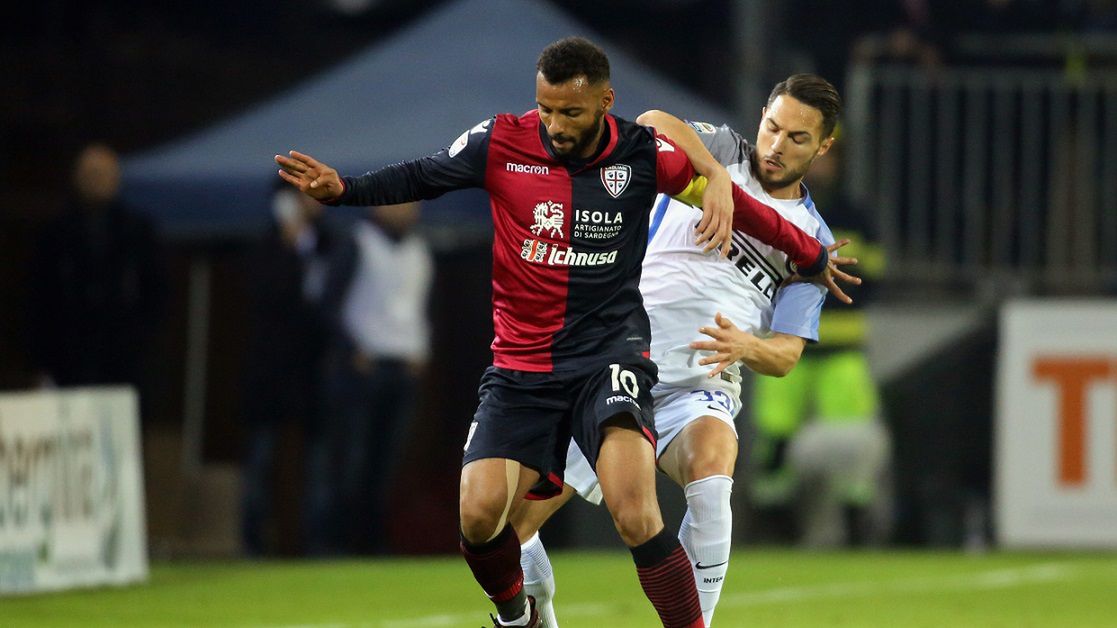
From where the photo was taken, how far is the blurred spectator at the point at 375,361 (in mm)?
12672

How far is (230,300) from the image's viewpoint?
1467 cm

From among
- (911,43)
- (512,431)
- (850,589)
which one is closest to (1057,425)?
(911,43)

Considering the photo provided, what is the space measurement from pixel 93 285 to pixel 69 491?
2.09 meters

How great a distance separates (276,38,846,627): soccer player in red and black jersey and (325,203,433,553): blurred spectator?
18.5ft

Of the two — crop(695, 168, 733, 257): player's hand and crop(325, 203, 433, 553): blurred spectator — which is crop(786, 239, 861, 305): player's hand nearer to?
crop(695, 168, 733, 257): player's hand

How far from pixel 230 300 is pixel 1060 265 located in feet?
18.2

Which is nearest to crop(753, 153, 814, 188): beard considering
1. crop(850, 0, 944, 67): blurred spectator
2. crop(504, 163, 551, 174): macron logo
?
crop(504, 163, 551, 174): macron logo

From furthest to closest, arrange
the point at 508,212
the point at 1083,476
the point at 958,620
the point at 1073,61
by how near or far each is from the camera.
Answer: the point at 1073,61 < the point at 1083,476 < the point at 958,620 < the point at 508,212

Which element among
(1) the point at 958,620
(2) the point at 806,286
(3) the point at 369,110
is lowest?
(1) the point at 958,620

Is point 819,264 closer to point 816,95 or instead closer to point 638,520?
point 816,95

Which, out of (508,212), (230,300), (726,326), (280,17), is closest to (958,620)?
(726,326)

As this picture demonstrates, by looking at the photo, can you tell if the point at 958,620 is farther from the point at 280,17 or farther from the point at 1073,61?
the point at 280,17

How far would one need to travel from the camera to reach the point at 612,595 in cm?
1036

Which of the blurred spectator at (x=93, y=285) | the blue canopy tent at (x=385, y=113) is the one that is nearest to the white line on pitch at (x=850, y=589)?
the blue canopy tent at (x=385, y=113)
